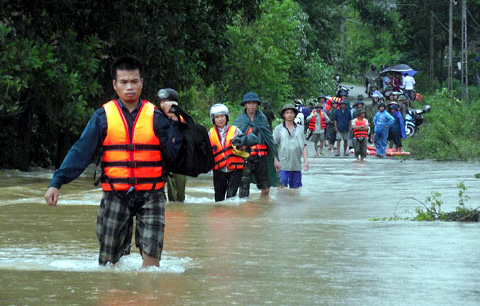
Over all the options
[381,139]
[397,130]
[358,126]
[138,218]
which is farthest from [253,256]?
[397,130]

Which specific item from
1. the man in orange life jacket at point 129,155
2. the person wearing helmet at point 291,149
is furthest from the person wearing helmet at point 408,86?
the man in orange life jacket at point 129,155

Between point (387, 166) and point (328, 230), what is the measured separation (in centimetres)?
1580

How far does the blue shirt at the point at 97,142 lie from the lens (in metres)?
8.15

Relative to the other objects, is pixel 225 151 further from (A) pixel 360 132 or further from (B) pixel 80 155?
(A) pixel 360 132

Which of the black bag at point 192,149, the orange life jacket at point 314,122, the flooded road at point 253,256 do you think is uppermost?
the orange life jacket at point 314,122

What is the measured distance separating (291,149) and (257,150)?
1671 mm

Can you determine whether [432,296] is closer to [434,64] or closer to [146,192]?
[146,192]

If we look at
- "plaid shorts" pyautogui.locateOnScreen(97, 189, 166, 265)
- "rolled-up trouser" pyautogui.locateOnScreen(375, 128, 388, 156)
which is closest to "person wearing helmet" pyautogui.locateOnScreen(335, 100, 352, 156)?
"rolled-up trouser" pyautogui.locateOnScreen(375, 128, 388, 156)

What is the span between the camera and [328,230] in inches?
500

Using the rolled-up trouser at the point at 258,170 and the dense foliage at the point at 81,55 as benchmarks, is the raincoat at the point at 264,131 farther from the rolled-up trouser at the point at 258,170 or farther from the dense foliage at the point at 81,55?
the dense foliage at the point at 81,55

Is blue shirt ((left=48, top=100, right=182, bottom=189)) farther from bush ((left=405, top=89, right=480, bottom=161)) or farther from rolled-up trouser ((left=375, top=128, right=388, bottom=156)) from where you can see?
rolled-up trouser ((left=375, top=128, right=388, bottom=156))

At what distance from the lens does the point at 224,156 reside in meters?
16.3

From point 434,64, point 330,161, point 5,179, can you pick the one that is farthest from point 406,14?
point 5,179

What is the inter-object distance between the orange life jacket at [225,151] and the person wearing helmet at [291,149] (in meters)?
3.52
